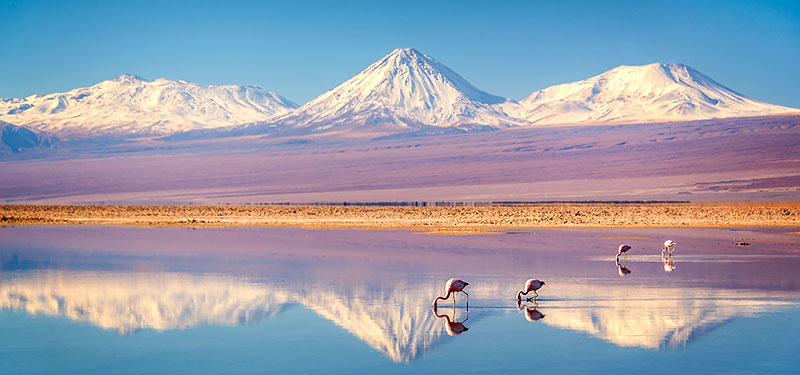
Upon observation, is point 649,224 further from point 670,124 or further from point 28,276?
point 670,124

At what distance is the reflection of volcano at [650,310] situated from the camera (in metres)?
11.9

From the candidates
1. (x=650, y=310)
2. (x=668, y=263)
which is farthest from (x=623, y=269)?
(x=650, y=310)

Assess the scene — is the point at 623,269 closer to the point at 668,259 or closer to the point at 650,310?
the point at 668,259

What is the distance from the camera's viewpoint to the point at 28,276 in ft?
62.4

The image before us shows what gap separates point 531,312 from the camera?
45.5ft

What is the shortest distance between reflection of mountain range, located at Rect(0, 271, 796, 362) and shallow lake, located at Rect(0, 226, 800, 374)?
4cm

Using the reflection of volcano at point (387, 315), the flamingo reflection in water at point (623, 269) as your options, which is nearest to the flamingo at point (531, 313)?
the reflection of volcano at point (387, 315)

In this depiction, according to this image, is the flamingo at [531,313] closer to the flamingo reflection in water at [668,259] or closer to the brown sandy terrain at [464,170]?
the flamingo reflection in water at [668,259]

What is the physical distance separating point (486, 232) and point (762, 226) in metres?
13.0

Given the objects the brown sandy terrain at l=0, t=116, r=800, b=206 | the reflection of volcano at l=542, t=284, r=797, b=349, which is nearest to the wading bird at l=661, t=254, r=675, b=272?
the reflection of volcano at l=542, t=284, r=797, b=349

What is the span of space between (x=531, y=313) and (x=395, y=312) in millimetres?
1989

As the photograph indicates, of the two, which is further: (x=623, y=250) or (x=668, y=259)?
(x=668, y=259)

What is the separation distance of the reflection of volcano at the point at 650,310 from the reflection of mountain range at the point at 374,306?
1cm

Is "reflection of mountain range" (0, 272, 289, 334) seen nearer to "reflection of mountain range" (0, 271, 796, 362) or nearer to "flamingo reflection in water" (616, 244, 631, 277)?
"reflection of mountain range" (0, 271, 796, 362)
